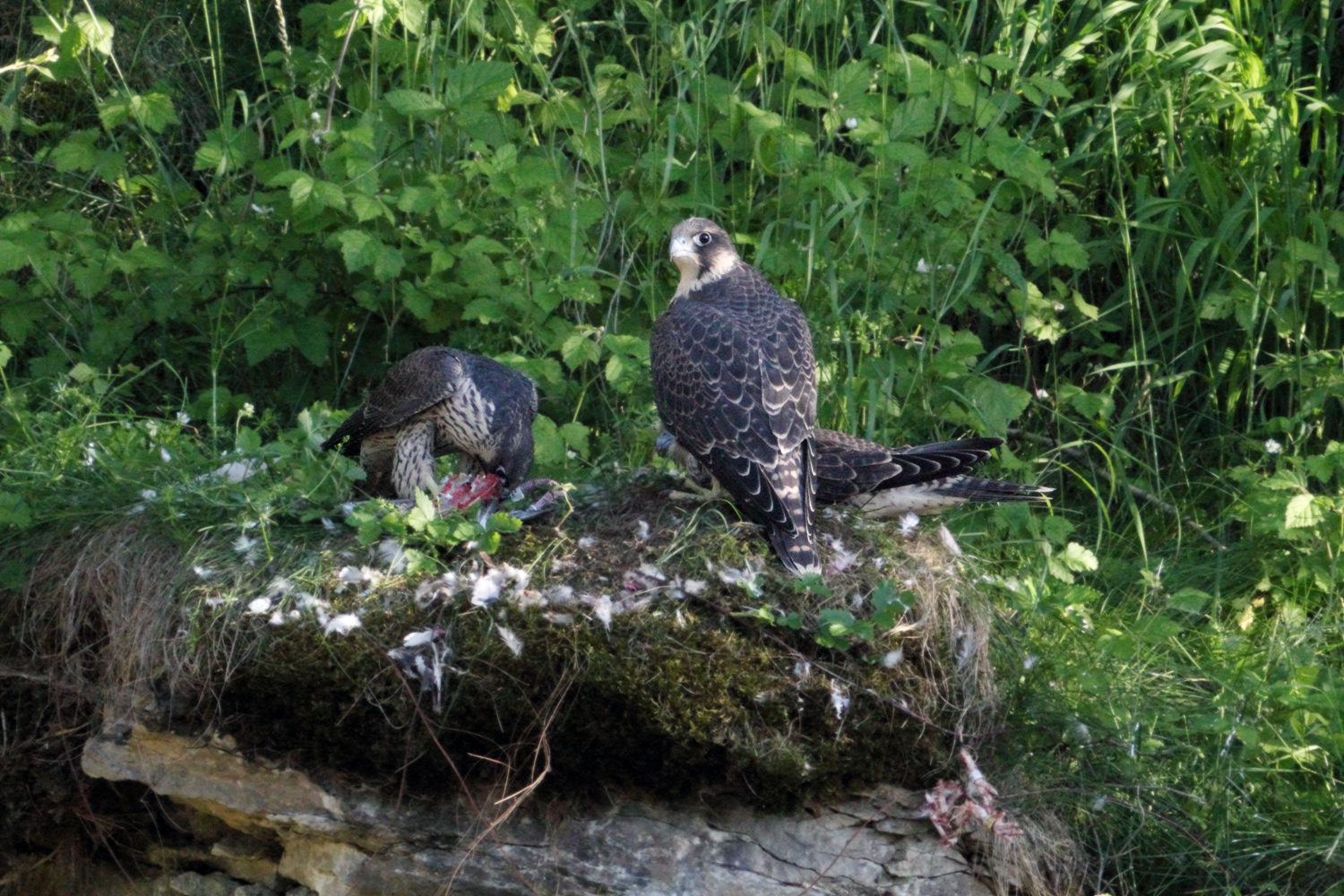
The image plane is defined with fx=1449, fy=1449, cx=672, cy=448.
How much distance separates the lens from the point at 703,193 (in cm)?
463

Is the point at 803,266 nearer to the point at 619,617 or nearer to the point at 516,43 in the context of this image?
the point at 516,43

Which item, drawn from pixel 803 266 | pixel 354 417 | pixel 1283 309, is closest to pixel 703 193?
pixel 803 266

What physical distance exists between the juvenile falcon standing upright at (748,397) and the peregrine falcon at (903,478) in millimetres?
91

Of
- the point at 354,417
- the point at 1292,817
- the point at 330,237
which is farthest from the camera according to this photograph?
the point at 330,237

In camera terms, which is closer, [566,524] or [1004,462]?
[566,524]

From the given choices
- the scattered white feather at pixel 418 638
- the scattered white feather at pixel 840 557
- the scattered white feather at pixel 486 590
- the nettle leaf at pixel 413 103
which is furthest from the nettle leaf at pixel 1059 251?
the scattered white feather at pixel 418 638

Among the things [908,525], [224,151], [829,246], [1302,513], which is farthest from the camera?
[829,246]

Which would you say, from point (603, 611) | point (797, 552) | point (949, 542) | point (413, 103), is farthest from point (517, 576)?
point (413, 103)

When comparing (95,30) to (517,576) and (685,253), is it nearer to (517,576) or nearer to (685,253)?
(685,253)

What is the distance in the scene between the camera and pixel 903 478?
11.3ft

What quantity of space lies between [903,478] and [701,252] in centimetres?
83

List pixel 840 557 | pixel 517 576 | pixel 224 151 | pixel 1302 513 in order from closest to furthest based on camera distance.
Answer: pixel 517 576, pixel 840 557, pixel 1302 513, pixel 224 151

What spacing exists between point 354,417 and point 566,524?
0.73 m

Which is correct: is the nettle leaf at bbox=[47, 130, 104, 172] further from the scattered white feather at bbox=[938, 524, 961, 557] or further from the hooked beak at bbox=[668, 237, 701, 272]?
the scattered white feather at bbox=[938, 524, 961, 557]
